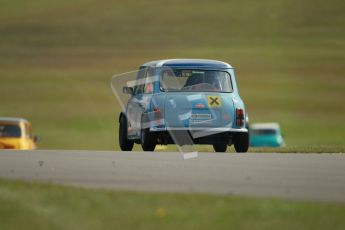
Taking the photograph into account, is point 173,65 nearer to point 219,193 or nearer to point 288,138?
point 219,193

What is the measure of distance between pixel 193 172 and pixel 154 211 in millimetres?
4795

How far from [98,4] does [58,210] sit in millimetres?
127981

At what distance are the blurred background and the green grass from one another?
201 feet

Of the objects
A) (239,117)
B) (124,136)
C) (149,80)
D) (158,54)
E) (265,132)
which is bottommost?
(158,54)

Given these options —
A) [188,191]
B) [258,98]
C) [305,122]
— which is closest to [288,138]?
[305,122]

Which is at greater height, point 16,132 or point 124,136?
point 124,136

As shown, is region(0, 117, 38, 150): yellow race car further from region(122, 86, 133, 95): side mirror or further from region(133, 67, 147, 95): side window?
region(133, 67, 147, 95): side window

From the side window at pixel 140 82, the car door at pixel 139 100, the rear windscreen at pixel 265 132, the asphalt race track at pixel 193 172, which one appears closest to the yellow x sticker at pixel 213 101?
the car door at pixel 139 100

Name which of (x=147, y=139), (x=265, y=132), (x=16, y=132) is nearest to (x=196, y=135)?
(x=147, y=139)

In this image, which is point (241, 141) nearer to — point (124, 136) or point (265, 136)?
point (124, 136)

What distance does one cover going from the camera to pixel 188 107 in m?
20.2

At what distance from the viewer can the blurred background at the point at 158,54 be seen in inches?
3445

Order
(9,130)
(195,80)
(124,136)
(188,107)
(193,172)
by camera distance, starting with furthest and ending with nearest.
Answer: (9,130), (124,136), (195,80), (188,107), (193,172)

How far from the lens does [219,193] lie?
1134 cm
